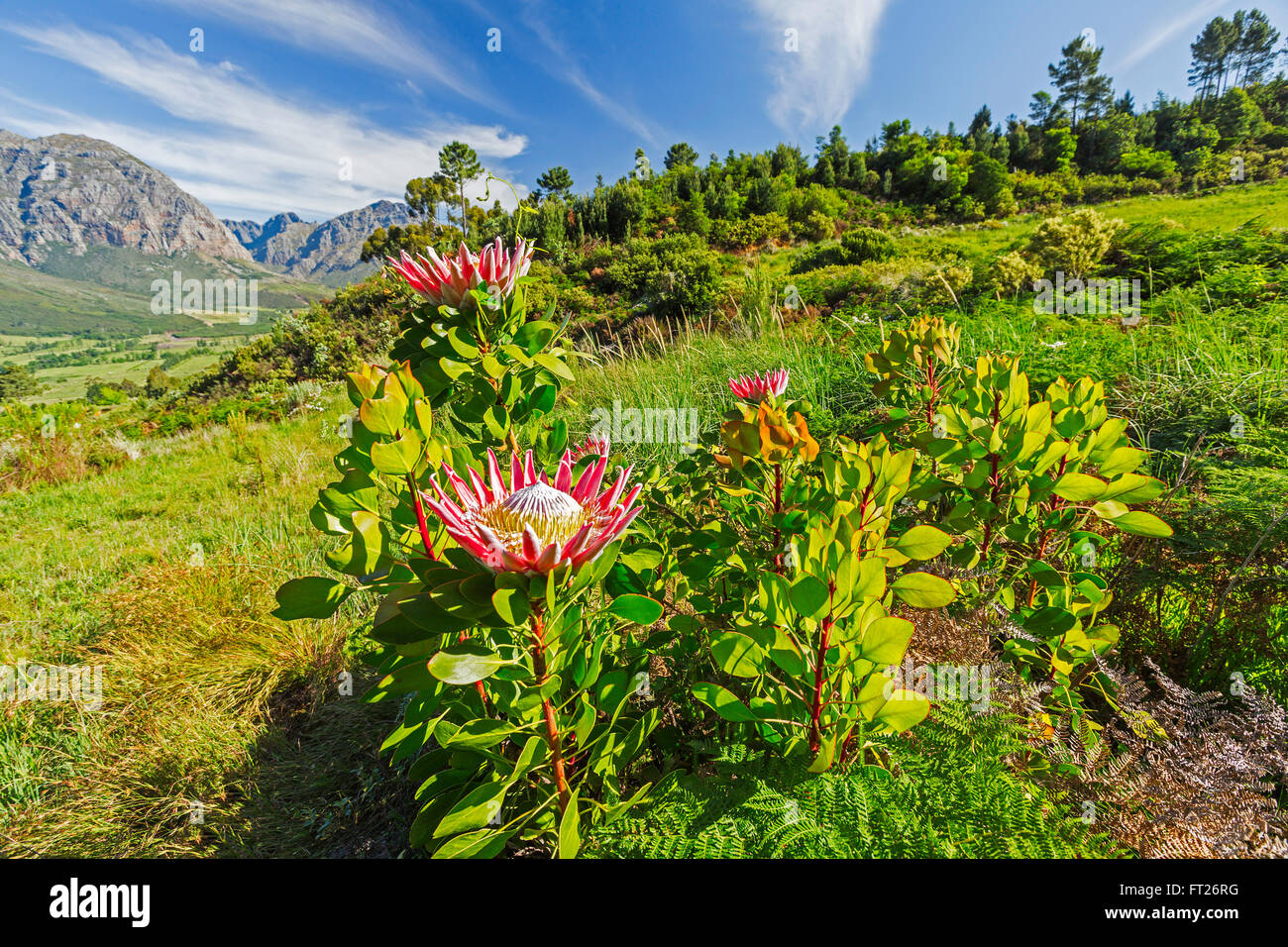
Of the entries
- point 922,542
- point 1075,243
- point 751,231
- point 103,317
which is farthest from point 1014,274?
point 103,317

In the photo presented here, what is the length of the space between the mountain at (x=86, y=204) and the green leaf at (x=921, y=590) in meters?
225

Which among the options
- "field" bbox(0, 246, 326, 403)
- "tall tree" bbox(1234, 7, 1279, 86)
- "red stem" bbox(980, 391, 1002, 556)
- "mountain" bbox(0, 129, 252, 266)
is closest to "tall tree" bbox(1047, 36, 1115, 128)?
"tall tree" bbox(1234, 7, 1279, 86)

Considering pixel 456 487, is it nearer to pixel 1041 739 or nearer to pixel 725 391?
pixel 1041 739

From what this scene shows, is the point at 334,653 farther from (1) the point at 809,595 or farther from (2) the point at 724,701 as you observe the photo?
(1) the point at 809,595

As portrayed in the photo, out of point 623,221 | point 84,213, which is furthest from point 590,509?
point 84,213

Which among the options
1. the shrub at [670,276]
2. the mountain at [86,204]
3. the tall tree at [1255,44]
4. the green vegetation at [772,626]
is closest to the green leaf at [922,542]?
the green vegetation at [772,626]

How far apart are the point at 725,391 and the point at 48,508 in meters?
6.60

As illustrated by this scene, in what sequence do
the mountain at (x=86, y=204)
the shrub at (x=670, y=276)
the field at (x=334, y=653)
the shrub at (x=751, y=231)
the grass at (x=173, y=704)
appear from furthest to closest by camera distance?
the mountain at (x=86, y=204), the shrub at (x=751, y=231), the shrub at (x=670, y=276), the grass at (x=173, y=704), the field at (x=334, y=653)

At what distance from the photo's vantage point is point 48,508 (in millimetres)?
4941

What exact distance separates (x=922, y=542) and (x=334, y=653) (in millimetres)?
2324

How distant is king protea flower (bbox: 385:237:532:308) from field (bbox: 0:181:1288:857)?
440 millimetres

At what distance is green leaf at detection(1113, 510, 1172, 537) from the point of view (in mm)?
980

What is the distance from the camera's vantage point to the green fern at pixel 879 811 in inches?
31.4

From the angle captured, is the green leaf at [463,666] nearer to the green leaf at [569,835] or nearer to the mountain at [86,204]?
the green leaf at [569,835]
